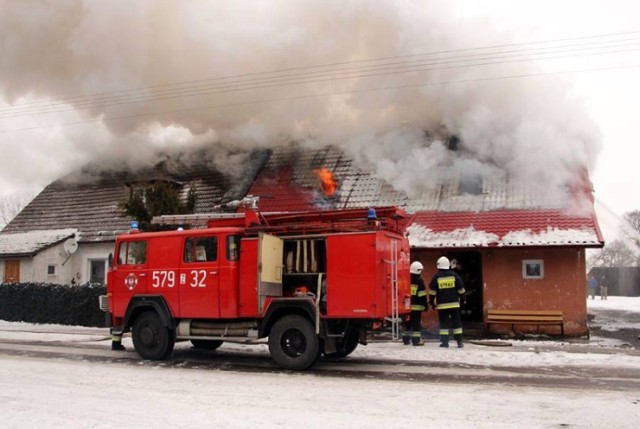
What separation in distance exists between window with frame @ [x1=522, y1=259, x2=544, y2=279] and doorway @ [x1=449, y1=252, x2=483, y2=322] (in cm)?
225

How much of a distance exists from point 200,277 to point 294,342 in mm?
1910

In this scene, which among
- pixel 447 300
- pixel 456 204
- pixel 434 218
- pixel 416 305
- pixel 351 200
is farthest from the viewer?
pixel 351 200

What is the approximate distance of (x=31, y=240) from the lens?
776 inches

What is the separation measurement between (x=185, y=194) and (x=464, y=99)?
9259 mm

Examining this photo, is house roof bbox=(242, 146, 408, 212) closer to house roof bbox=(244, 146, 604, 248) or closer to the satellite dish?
house roof bbox=(244, 146, 604, 248)

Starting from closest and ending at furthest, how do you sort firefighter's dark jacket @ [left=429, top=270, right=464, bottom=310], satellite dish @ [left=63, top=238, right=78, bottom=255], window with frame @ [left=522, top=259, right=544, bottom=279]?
firefighter's dark jacket @ [left=429, top=270, right=464, bottom=310] < window with frame @ [left=522, top=259, right=544, bottom=279] < satellite dish @ [left=63, top=238, right=78, bottom=255]

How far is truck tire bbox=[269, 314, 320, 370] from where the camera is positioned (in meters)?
8.66

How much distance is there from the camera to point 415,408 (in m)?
6.15

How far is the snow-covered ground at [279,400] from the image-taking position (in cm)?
562

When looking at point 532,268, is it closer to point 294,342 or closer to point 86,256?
point 294,342

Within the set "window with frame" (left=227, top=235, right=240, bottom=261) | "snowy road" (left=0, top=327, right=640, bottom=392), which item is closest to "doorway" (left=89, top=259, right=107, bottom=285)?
"snowy road" (left=0, top=327, right=640, bottom=392)

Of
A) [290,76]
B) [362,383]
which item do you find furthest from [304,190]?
[362,383]

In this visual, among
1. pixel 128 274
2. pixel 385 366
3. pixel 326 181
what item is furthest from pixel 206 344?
pixel 326 181

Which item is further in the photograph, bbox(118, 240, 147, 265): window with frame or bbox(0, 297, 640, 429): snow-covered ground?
bbox(118, 240, 147, 265): window with frame
